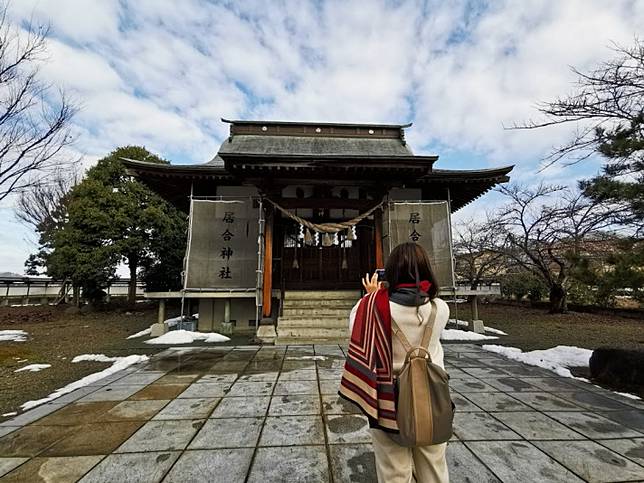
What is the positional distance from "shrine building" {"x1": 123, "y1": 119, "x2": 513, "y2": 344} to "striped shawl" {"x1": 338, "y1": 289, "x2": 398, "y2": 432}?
19.8 ft

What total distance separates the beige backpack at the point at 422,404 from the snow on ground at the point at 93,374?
485 centimetres

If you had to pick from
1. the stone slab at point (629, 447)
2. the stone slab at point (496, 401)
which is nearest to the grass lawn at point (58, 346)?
the stone slab at point (496, 401)

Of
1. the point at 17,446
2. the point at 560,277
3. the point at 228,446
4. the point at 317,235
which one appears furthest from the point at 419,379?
the point at 560,277

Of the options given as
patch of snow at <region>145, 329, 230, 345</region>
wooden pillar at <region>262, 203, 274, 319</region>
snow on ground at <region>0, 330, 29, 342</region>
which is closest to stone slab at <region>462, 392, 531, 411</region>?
wooden pillar at <region>262, 203, 274, 319</region>

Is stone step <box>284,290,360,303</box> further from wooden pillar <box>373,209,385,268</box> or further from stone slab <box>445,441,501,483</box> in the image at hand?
stone slab <box>445,441,501,483</box>

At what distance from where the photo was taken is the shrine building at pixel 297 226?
7852 millimetres

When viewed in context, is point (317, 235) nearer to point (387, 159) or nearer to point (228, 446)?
point (387, 159)

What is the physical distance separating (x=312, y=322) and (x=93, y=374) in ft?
15.4

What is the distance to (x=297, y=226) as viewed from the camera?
408 inches

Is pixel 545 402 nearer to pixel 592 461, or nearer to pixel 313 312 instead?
pixel 592 461

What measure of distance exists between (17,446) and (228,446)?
1.96m

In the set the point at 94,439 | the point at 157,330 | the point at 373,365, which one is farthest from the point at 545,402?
the point at 157,330

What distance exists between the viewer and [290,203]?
854 centimetres

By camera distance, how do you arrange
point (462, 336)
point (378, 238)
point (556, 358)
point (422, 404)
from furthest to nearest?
point (378, 238)
point (462, 336)
point (556, 358)
point (422, 404)
